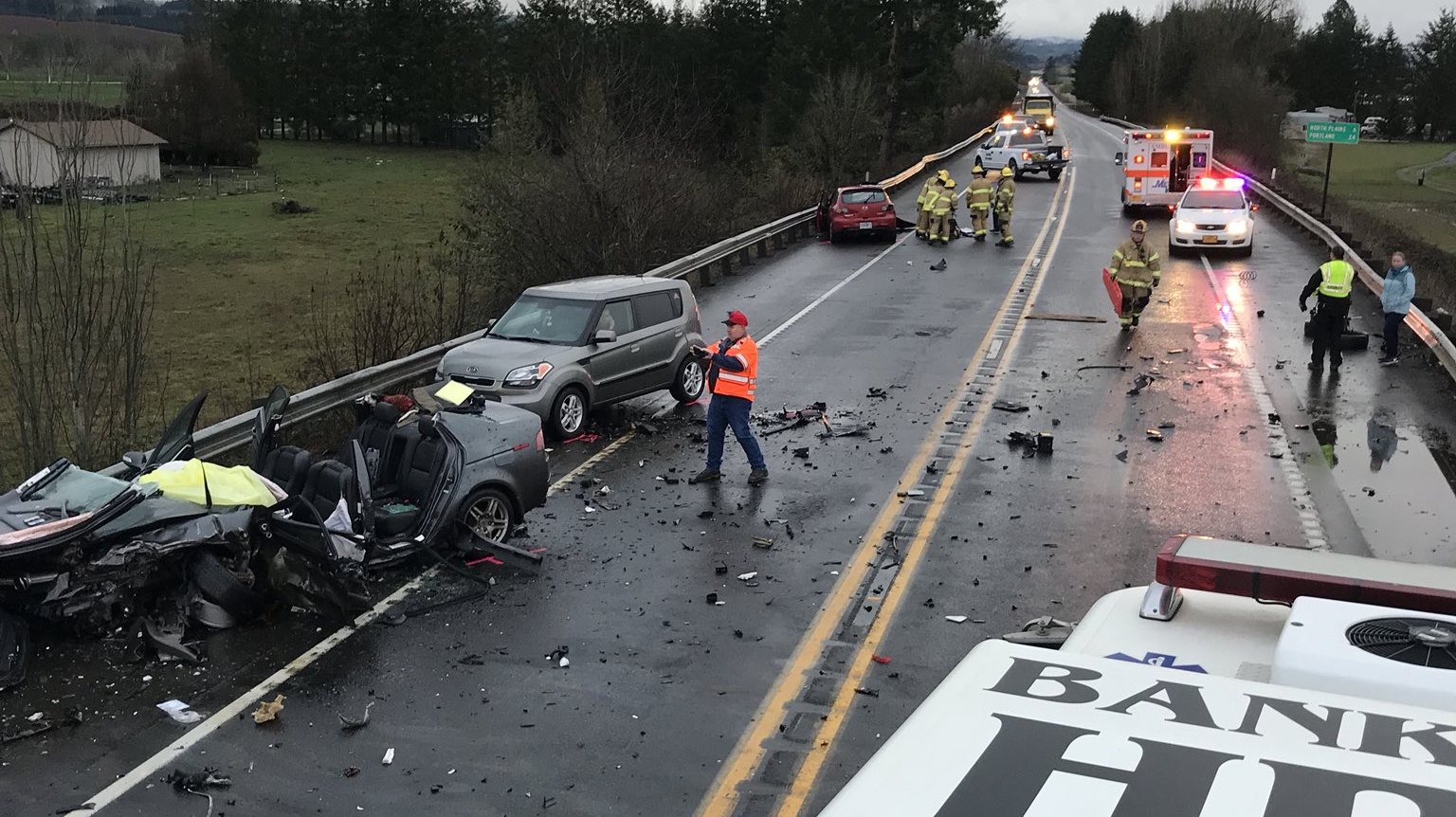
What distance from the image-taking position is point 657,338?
1592 cm

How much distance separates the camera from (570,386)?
14641mm

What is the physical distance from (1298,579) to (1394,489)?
1012 centimetres

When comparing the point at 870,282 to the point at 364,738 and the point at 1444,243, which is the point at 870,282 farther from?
the point at 1444,243

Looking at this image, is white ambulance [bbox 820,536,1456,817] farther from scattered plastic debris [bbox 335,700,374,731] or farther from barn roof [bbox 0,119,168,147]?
barn roof [bbox 0,119,168,147]

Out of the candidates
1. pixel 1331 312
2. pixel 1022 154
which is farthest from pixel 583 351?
pixel 1022 154

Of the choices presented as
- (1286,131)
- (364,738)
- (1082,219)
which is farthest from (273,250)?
(1286,131)

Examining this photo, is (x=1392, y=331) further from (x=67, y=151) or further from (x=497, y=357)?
(x=67, y=151)

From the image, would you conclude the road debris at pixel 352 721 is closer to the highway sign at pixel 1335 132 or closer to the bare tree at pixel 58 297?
the bare tree at pixel 58 297

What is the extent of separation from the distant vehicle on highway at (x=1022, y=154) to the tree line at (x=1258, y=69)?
18.1 metres

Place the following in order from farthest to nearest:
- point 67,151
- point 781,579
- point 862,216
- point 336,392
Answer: point 862,216 → point 336,392 → point 67,151 → point 781,579

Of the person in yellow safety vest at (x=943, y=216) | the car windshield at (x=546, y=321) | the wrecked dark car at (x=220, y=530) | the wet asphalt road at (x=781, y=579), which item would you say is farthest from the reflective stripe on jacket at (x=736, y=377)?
the person in yellow safety vest at (x=943, y=216)

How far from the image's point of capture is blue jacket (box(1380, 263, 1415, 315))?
712 inches

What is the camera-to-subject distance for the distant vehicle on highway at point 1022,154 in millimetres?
49219

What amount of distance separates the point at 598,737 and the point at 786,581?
2971mm
